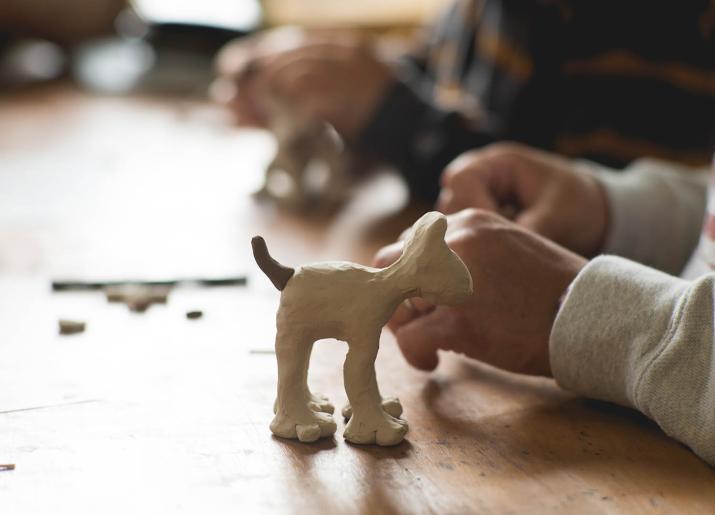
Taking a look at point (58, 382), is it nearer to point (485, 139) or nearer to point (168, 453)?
point (168, 453)

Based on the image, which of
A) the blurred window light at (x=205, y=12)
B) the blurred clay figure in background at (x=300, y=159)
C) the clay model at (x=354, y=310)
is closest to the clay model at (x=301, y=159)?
the blurred clay figure in background at (x=300, y=159)

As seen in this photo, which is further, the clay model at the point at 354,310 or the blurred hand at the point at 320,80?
the blurred hand at the point at 320,80

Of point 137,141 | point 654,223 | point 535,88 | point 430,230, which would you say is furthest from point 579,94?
point 137,141

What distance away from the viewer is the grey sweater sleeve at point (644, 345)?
1.85 ft

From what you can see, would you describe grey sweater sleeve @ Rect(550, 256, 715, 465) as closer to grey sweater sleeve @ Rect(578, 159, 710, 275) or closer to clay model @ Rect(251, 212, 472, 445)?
clay model @ Rect(251, 212, 472, 445)

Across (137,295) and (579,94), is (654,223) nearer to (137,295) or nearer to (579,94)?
(579,94)

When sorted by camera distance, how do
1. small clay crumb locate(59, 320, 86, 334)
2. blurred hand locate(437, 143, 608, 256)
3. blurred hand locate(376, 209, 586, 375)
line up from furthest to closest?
blurred hand locate(437, 143, 608, 256), small clay crumb locate(59, 320, 86, 334), blurred hand locate(376, 209, 586, 375)

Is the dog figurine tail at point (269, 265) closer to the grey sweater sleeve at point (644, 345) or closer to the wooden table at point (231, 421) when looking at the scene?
the wooden table at point (231, 421)

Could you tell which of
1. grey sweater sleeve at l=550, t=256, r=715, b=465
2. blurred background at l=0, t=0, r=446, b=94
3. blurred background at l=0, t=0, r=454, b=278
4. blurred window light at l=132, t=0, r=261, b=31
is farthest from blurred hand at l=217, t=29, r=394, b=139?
blurred window light at l=132, t=0, r=261, b=31

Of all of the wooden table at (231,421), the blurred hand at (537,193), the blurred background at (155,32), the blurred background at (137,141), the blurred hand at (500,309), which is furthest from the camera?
the blurred background at (155,32)

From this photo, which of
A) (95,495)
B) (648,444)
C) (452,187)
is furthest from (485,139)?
(95,495)

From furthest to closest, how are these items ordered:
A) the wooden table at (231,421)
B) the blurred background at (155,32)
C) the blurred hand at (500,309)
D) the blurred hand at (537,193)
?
1. the blurred background at (155,32)
2. the blurred hand at (537,193)
3. the blurred hand at (500,309)
4. the wooden table at (231,421)

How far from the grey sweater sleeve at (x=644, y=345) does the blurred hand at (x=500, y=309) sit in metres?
0.03

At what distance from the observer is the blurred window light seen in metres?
2.49
